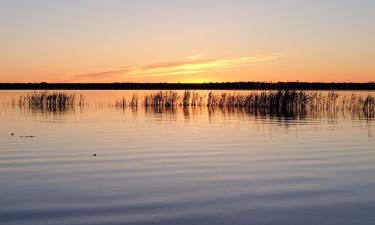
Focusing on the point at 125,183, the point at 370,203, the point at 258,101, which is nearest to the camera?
the point at 370,203

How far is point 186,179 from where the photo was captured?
35.3ft

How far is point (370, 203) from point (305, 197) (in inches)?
40.9

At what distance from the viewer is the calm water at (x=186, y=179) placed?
7836 millimetres

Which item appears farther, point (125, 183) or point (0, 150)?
point (0, 150)

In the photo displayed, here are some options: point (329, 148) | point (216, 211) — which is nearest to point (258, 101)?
point (329, 148)

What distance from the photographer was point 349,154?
1505 centimetres

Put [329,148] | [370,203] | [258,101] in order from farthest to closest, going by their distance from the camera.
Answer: [258,101], [329,148], [370,203]

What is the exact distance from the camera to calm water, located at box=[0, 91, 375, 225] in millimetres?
7836

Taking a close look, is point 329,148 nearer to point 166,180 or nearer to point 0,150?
point 166,180

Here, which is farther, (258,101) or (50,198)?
(258,101)

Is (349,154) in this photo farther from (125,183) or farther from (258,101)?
(258,101)

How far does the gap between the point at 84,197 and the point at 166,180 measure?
211 cm

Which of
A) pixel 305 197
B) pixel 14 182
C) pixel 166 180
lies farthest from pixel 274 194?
pixel 14 182

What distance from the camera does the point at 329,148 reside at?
16.4 metres
